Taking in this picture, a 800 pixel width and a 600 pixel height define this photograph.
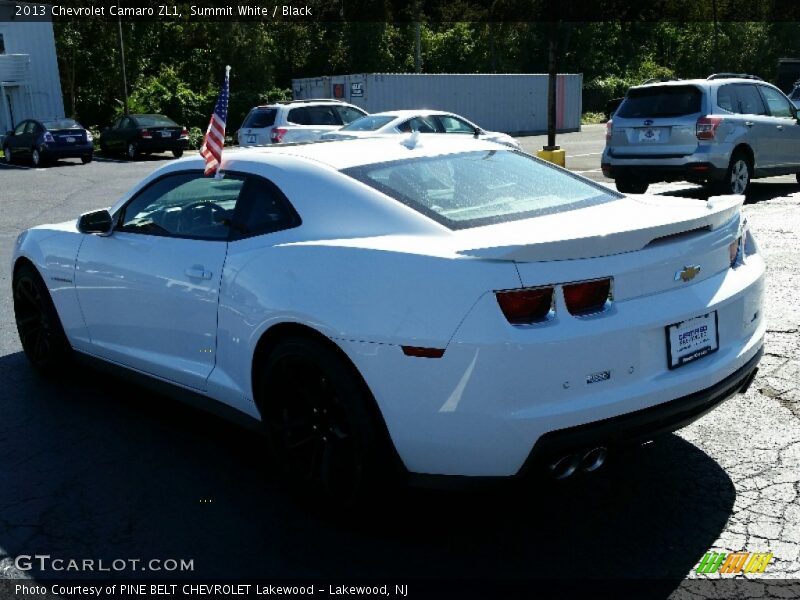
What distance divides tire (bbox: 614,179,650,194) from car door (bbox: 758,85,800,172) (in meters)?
1.98

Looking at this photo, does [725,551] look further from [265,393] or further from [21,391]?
[21,391]

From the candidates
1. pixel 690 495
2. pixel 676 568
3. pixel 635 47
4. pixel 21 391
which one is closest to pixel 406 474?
pixel 676 568

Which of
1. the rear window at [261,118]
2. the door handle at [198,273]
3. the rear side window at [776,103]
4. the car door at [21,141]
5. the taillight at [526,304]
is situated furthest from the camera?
the car door at [21,141]

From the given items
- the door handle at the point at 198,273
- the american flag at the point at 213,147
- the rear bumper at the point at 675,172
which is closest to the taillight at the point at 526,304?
the door handle at the point at 198,273

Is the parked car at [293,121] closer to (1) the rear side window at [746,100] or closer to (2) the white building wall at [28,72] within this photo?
(1) the rear side window at [746,100]

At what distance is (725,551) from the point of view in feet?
10.8

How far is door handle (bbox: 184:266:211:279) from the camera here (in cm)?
405

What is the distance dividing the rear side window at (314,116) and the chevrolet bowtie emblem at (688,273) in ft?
58.8

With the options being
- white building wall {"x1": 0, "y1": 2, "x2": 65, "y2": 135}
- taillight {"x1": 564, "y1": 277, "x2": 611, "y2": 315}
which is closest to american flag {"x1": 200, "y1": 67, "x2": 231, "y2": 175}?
taillight {"x1": 564, "y1": 277, "x2": 611, "y2": 315}

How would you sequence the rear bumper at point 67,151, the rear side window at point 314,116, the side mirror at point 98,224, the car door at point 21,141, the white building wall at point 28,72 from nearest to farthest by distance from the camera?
the side mirror at point 98,224 → the rear side window at point 314,116 → the rear bumper at point 67,151 → the car door at point 21,141 → the white building wall at point 28,72

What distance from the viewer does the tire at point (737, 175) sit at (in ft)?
41.3

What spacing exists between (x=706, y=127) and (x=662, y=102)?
2.63ft

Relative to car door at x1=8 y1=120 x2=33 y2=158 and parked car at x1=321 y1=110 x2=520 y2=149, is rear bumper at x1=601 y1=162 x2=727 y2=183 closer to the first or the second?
parked car at x1=321 y1=110 x2=520 y2=149

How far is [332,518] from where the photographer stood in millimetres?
3590
